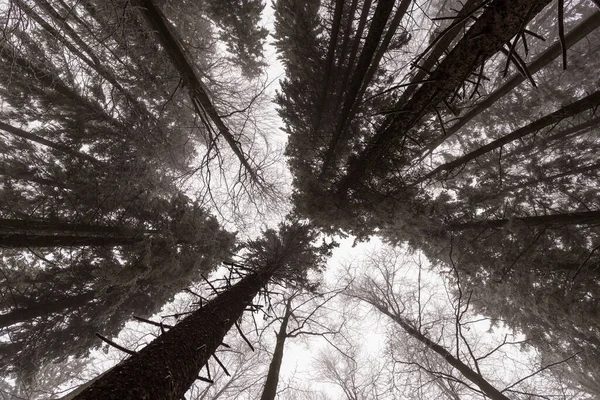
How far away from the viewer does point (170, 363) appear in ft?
7.64

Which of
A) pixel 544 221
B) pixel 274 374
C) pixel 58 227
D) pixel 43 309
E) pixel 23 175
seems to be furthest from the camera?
pixel 23 175

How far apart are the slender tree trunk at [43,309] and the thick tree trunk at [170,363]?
18.5 feet

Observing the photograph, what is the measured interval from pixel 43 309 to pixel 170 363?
22.9 feet

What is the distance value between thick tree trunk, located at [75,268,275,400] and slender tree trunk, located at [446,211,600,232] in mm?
5619

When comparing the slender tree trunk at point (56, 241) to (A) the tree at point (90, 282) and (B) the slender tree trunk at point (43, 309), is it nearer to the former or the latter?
(A) the tree at point (90, 282)

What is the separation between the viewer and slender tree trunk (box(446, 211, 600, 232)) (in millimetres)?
4305

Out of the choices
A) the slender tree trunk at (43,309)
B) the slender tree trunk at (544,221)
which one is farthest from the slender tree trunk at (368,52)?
the slender tree trunk at (43,309)

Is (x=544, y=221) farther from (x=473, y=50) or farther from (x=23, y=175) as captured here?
(x=23, y=175)

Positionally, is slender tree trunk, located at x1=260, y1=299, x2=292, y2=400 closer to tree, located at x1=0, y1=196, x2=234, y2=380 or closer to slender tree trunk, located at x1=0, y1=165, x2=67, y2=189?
tree, located at x1=0, y1=196, x2=234, y2=380

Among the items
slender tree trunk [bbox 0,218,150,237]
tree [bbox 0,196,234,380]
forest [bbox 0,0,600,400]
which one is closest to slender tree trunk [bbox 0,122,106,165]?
forest [bbox 0,0,600,400]

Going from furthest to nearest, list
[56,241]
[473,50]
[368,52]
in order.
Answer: [56,241]
[368,52]
[473,50]

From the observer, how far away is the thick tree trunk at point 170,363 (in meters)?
1.81

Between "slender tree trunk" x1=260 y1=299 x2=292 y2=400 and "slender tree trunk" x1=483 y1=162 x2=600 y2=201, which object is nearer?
"slender tree trunk" x1=260 y1=299 x2=292 y2=400

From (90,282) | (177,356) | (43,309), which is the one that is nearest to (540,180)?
(177,356)
